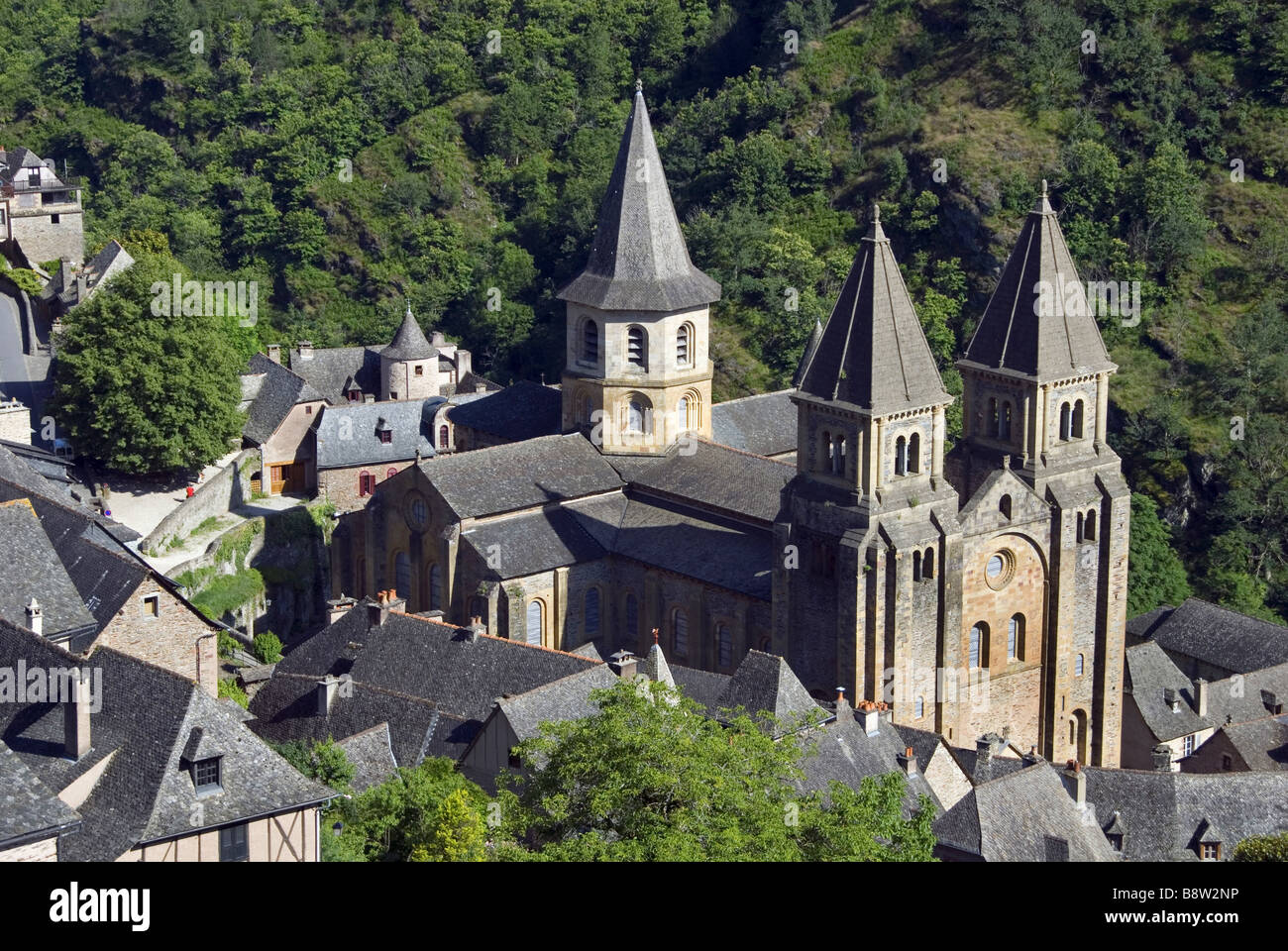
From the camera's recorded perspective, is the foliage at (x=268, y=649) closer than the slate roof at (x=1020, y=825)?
No

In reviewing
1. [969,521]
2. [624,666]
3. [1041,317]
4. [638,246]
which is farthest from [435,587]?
[1041,317]

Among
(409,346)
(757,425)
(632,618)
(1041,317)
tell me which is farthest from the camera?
(409,346)

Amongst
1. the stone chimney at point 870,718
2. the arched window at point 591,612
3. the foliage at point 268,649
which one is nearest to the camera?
the stone chimney at point 870,718

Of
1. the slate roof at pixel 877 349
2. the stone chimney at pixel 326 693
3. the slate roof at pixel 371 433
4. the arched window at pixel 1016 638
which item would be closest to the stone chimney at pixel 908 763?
the slate roof at pixel 877 349

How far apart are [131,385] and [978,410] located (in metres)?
28.4

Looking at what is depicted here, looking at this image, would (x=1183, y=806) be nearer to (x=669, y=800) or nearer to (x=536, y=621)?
(x=536, y=621)

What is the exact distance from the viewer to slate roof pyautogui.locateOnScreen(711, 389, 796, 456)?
Result: 224 ft

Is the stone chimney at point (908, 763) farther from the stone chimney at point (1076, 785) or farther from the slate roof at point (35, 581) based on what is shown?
the slate roof at point (35, 581)

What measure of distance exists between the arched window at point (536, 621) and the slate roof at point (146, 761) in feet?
72.2

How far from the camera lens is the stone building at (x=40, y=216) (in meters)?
87.6

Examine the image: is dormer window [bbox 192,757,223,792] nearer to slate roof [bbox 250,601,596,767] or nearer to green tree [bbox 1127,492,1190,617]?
slate roof [bbox 250,601,596,767]

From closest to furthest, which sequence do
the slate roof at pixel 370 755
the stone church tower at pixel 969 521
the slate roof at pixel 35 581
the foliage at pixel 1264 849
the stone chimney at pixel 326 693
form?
the foliage at pixel 1264 849, the slate roof at pixel 35 581, the slate roof at pixel 370 755, the stone chimney at pixel 326 693, the stone church tower at pixel 969 521

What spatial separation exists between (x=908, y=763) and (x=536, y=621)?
51.5 ft

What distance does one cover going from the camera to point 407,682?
50.0m
